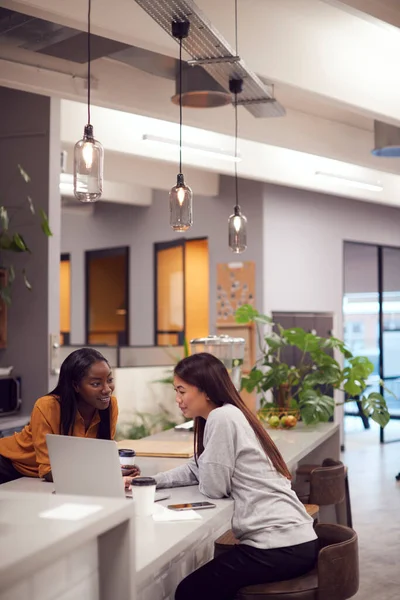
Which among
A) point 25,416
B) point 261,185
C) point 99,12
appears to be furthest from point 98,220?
point 99,12

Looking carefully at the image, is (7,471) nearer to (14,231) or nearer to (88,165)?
(88,165)

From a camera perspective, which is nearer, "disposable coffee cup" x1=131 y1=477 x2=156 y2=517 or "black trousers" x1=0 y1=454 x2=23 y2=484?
"disposable coffee cup" x1=131 y1=477 x2=156 y2=517

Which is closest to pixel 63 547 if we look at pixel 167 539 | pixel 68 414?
pixel 167 539

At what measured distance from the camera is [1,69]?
4773mm

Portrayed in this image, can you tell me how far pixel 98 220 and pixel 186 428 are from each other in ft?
20.3

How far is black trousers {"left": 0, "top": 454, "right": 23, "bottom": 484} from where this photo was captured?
3.32 metres

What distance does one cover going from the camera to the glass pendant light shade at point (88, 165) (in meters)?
3.11

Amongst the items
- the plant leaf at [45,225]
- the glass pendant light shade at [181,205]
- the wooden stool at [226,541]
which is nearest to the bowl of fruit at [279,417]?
the wooden stool at [226,541]

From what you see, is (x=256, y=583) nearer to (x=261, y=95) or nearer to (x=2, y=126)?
(x=261, y=95)

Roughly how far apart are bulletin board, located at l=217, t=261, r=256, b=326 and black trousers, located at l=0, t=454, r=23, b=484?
5.78 m

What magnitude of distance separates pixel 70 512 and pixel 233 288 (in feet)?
24.4

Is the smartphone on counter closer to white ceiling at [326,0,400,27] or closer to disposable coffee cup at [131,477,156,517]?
disposable coffee cup at [131,477,156,517]

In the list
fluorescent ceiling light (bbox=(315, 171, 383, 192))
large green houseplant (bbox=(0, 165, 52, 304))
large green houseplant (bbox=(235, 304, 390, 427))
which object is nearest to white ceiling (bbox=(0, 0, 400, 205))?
large green houseplant (bbox=(0, 165, 52, 304))

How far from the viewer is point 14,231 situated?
5727 mm
